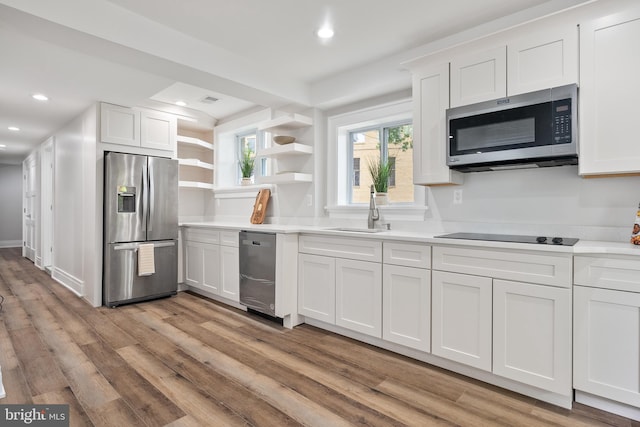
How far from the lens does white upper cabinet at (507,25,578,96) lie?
6.84 ft

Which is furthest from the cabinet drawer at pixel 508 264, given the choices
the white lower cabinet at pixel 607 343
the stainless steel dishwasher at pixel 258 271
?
the stainless steel dishwasher at pixel 258 271

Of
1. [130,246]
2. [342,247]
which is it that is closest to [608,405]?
[342,247]

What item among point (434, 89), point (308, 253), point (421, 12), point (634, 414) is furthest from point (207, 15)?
point (634, 414)

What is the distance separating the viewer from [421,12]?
240cm

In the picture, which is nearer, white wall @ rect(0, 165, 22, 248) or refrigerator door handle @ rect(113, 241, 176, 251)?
refrigerator door handle @ rect(113, 241, 176, 251)

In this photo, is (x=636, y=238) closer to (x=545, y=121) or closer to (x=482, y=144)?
(x=545, y=121)

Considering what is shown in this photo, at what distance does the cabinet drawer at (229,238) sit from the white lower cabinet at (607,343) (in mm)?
2955

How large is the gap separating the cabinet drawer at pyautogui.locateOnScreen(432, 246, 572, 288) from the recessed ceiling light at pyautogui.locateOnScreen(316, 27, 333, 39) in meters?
1.78

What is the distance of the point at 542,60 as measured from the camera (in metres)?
2.18

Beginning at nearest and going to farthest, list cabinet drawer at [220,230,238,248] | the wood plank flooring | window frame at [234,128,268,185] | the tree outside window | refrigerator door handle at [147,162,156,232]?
the wood plank flooring, cabinet drawer at [220,230,238,248], refrigerator door handle at [147,162,156,232], window frame at [234,128,268,185], the tree outside window

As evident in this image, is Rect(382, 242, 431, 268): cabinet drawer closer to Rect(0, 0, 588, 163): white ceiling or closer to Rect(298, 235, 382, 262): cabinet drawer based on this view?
Rect(298, 235, 382, 262): cabinet drawer

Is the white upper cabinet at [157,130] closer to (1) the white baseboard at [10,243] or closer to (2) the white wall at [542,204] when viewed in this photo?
(2) the white wall at [542,204]

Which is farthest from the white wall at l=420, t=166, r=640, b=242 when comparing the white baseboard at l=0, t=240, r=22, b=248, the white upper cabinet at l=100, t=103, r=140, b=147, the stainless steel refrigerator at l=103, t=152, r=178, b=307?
the white baseboard at l=0, t=240, r=22, b=248

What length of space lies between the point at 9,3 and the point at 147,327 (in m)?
2.54
